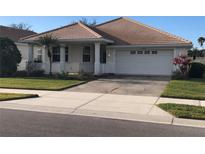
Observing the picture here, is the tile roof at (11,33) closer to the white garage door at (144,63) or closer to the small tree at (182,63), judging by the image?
the white garage door at (144,63)

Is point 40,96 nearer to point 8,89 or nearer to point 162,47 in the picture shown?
point 8,89

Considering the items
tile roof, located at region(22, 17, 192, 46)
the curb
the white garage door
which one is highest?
tile roof, located at region(22, 17, 192, 46)

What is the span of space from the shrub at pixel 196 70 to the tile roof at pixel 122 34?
79.6 inches

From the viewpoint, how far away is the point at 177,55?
22.5 metres

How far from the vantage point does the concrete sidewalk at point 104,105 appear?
352 inches

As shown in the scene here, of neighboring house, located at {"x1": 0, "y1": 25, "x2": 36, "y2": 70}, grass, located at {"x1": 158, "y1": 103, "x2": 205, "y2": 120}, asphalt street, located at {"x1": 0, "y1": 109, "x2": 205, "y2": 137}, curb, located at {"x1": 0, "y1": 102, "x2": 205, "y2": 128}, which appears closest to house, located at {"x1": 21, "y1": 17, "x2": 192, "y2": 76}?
neighboring house, located at {"x1": 0, "y1": 25, "x2": 36, "y2": 70}

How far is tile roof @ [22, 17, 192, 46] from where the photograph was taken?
2270cm

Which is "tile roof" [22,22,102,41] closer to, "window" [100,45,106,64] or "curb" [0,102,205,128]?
"window" [100,45,106,64]

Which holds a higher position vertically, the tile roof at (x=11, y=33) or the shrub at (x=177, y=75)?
the tile roof at (x=11, y=33)

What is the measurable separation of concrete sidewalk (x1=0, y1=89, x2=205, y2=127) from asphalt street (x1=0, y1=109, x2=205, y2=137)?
26.8 inches

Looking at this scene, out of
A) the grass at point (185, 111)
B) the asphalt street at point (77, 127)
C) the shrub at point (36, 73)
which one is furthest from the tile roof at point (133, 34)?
the asphalt street at point (77, 127)

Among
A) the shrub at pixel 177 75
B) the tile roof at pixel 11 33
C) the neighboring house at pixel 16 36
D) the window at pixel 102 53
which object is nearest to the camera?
the shrub at pixel 177 75

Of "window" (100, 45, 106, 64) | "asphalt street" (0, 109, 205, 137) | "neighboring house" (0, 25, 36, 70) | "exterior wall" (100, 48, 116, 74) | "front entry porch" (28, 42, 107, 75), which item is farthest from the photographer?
"neighboring house" (0, 25, 36, 70)

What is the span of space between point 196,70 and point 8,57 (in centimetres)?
1402
